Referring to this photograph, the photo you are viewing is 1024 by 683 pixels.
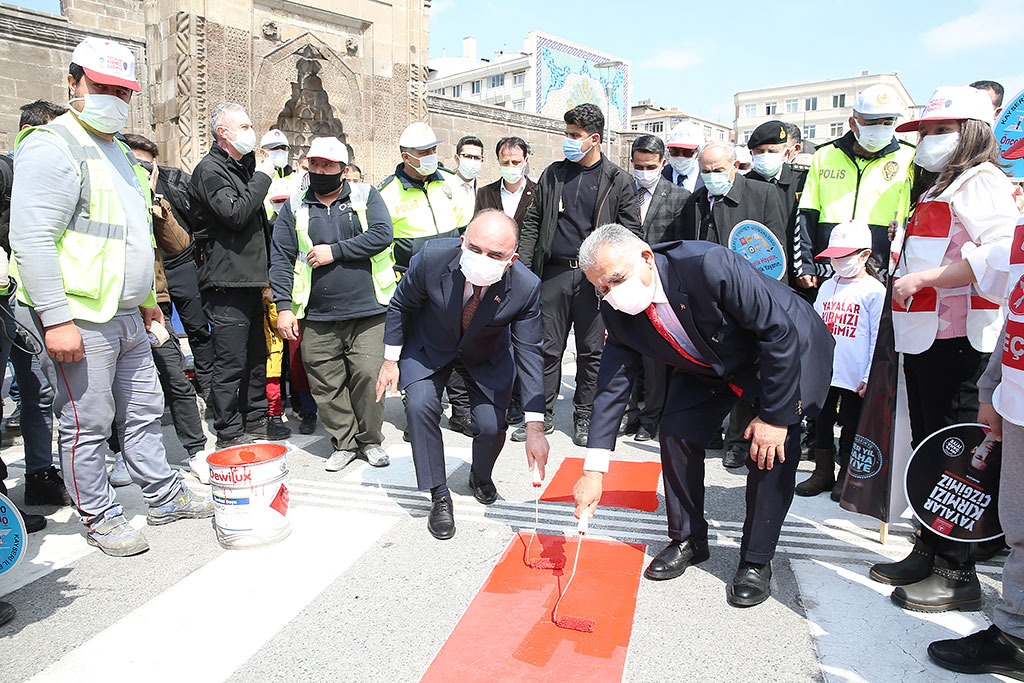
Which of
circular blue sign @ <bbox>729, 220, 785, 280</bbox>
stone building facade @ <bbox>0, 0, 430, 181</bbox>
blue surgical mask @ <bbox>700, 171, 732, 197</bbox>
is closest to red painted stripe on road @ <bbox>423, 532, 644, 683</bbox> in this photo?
circular blue sign @ <bbox>729, 220, 785, 280</bbox>

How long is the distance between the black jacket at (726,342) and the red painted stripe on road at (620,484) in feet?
3.25

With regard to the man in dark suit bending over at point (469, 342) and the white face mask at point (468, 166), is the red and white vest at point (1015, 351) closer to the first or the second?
the man in dark suit bending over at point (469, 342)

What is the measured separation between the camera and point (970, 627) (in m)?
2.52

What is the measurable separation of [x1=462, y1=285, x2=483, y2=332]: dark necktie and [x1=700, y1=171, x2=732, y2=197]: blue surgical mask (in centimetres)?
209

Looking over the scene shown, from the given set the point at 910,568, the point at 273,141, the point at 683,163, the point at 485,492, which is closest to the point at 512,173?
the point at 683,163

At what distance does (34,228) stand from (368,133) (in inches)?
420

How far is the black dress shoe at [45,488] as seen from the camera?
145 inches

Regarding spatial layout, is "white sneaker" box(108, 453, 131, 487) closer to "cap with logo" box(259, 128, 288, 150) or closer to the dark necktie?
the dark necktie

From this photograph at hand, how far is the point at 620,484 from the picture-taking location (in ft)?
13.4

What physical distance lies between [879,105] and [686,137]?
1.69 m

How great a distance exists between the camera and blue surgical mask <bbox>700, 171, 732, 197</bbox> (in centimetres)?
457

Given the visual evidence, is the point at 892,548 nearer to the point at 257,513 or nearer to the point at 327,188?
the point at 257,513

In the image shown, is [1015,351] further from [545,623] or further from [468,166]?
[468,166]

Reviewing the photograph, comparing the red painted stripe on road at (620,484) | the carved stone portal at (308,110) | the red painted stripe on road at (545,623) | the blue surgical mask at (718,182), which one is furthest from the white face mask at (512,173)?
the carved stone portal at (308,110)
